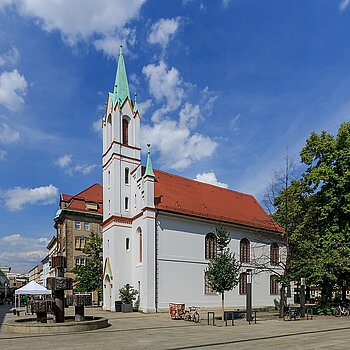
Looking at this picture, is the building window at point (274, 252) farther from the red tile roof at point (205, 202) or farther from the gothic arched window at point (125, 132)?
the gothic arched window at point (125, 132)

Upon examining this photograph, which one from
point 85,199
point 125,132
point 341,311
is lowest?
point 341,311

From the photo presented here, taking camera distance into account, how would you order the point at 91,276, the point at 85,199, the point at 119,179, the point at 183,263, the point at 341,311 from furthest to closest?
the point at 85,199, the point at 91,276, the point at 119,179, the point at 183,263, the point at 341,311

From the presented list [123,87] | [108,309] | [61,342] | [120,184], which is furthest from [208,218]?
[61,342]

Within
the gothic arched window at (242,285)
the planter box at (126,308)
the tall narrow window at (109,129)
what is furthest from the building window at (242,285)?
the tall narrow window at (109,129)

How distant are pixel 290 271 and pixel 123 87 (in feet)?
77.0

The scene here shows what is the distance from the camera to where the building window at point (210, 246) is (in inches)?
1541

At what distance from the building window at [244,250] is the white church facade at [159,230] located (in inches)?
3.9

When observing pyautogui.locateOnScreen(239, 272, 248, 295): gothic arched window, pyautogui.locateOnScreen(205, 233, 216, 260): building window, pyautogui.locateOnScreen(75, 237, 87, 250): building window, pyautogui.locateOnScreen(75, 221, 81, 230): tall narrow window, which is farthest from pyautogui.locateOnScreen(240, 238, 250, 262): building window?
pyautogui.locateOnScreen(75, 221, 81, 230): tall narrow window

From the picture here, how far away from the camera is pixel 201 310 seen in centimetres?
3634

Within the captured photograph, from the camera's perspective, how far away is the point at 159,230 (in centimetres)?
3597

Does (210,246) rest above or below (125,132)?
below

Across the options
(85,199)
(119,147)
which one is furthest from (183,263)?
(85,199)

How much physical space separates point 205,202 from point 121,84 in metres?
14.4

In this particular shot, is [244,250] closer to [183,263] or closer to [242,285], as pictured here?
[242,285]
